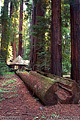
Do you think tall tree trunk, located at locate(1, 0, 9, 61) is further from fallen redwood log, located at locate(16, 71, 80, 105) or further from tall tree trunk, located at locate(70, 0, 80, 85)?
fallen redwood log, located at locate(16, 71, 80, 105)

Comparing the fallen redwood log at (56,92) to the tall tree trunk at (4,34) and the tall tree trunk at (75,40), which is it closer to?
the tall tree trunk at (75,40)

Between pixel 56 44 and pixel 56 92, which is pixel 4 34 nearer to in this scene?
pixel 56 44

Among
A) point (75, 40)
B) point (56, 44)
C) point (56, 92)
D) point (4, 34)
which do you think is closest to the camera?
point (56, 92)

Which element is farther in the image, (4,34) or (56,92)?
(4,34)

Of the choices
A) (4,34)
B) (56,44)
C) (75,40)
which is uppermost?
(4,34)

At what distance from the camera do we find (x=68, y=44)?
28.8 ft

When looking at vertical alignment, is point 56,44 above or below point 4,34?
below

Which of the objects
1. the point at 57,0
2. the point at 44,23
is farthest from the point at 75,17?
the point at 44,23

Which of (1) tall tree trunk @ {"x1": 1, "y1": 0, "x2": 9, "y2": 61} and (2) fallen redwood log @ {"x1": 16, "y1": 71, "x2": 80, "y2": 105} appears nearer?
(2) fallen redwood log @ {"x1": 16, "y1": 71, "x2": 80, "y2": 105}

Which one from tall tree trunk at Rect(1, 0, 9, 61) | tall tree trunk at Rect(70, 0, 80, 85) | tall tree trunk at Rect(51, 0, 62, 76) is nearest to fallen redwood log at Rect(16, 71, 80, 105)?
tall tree trunk at Rect(70, 0, 80, 85)

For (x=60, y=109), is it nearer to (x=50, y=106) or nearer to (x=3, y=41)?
(x=50, y=106)

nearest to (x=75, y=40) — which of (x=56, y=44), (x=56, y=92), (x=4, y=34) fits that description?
(x=56, y=44)

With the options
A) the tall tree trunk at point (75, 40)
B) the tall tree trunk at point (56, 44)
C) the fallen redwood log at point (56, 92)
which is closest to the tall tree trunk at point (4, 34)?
the tall tree trunk at point (56, 44)

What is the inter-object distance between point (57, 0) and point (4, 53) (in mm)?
12218
